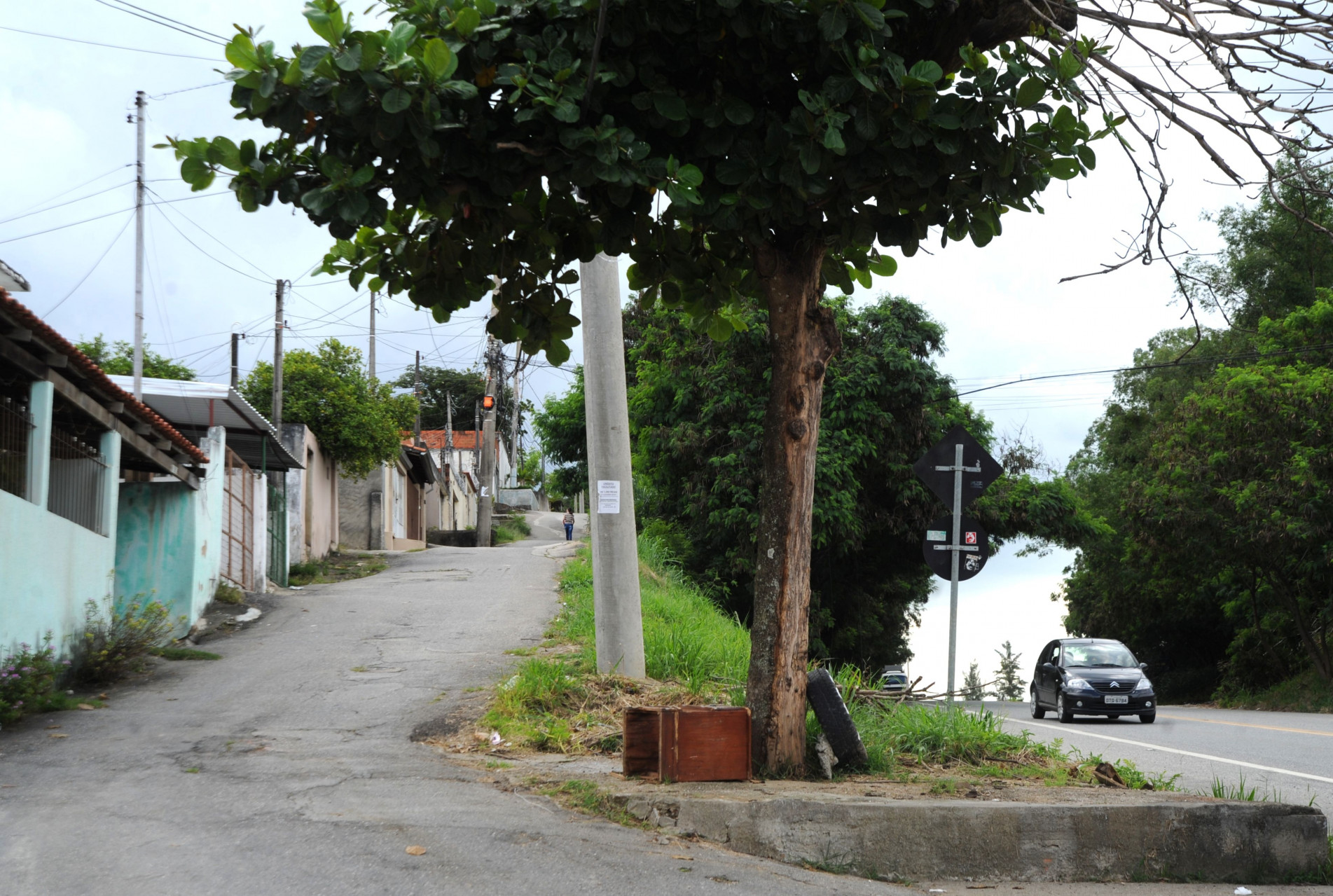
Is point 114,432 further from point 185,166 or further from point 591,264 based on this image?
point 185,166

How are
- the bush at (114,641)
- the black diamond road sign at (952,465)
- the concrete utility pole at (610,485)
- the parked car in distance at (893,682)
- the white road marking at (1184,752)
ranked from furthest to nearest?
the black diamond road sign at (952,465)
the bush at (114,641)
the white road marking at (1184,752)
the concrete utility pole at (610,485)
the parked car in distance at (893,682)

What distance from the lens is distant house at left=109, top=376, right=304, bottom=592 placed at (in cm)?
1588

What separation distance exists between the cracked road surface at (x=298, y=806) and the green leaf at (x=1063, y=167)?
3.35m

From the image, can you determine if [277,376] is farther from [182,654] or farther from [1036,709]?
[1036,709]

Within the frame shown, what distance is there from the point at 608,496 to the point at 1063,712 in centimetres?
1011

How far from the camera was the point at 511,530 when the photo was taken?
5206 cm

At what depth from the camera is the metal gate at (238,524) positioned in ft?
53.3

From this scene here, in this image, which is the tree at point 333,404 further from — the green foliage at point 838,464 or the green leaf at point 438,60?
the green leaf at point 438,60

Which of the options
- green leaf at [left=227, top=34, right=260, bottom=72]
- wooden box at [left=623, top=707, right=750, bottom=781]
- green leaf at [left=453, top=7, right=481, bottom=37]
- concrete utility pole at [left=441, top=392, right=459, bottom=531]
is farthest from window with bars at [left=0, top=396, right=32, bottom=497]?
concrete utility pole at [left=441, top=392, right=459, bottom=531]

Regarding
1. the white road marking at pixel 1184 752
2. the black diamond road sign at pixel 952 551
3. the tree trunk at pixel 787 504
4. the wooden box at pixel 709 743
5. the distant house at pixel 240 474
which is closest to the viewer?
the wooden box at pixel 709 743

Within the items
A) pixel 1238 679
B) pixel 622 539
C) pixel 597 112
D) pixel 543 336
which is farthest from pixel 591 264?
pixel 1238 679

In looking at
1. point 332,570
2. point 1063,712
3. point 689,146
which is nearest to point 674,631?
point 689,146

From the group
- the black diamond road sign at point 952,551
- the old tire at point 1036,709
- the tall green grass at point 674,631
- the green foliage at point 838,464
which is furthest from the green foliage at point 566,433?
the black diamond road sign at point 952,551

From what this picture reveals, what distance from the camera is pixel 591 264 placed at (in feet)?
31.9
